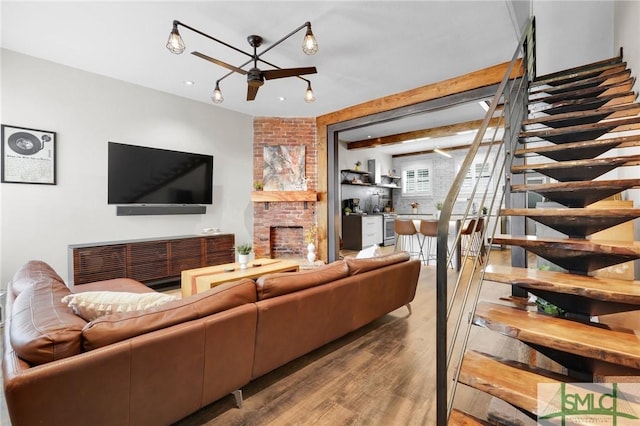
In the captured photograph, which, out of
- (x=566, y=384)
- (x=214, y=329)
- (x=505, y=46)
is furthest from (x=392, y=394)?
(x=505, y=46)

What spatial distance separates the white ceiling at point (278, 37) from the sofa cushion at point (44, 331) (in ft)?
8.51

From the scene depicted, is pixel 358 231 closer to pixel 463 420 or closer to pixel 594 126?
pixel 594 126

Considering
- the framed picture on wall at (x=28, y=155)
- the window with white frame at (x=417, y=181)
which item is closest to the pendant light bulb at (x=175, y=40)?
the framed picture on wall at (x=28, y=155)

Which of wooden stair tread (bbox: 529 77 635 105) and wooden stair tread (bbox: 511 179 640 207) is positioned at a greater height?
wooden stair tread (bbox: 529 77 635 105)

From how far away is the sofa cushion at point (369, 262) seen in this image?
242 cm

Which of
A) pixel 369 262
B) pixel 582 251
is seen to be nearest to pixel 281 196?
pixel 369 262

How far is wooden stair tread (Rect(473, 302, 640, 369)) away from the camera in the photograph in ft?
3.76

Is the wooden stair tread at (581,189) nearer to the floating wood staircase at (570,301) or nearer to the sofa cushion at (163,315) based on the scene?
the floating wood staircase at (570,301)

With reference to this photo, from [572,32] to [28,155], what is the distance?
6.60 meters

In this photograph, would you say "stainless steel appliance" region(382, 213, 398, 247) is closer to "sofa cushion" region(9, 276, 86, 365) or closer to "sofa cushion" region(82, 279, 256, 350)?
"sofa cushion" region(82, 279, 256, 350)

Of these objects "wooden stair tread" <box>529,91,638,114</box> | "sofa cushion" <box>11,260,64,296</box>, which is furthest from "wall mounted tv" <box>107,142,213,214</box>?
"wooden stair tread" <box>529,91,638,114</box>

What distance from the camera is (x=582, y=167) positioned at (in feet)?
6.21

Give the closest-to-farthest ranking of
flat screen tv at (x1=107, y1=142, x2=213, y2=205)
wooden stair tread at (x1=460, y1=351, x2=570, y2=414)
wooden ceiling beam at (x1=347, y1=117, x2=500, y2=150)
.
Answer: wooden stair tread at (x1=460, y1=351, x2=570, y2=414)
flat screen tv at (x1=107, y1=142, x2=213, y2=205)
wooden ceiling beam at (x1=347, y1=117, x2=500, y2=150)

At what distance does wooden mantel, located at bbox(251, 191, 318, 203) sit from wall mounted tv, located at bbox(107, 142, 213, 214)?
2.73 ft
